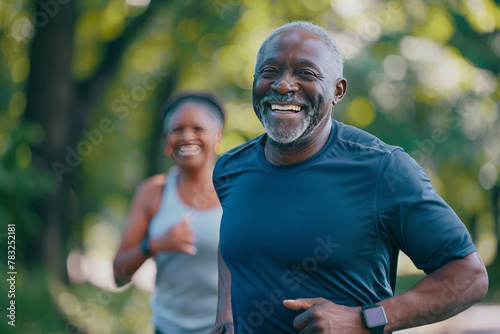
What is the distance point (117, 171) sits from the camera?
14547 millimetres

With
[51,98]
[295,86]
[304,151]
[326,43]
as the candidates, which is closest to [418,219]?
[304,151]

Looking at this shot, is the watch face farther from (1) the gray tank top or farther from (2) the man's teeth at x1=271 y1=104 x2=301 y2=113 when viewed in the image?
(1) the gray tank top

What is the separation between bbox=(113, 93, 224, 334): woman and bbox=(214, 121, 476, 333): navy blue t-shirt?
4.35 ft

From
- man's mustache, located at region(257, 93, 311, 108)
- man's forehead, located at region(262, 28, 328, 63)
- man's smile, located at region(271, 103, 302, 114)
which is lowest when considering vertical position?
man's smile, located at region(271, 103, 302, 114)

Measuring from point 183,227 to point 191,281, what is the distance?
323 mm

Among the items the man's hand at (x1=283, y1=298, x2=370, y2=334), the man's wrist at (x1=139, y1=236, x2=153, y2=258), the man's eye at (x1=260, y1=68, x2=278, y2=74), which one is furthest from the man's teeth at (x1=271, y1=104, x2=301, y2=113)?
the man's wrist at (x1=139, y1=236, x2=153, y2=258)

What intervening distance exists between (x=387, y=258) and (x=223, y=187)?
30.4 inches

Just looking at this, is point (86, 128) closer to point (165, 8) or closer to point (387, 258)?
point (165, 8)

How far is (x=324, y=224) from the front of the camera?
220 centimetres

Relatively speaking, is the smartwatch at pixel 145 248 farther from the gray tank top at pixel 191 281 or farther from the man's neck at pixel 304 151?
the man's neck at pixel 304 151

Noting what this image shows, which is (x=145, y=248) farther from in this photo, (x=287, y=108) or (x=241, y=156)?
(x=287, y=108)

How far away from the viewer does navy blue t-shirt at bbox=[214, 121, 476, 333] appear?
206cm

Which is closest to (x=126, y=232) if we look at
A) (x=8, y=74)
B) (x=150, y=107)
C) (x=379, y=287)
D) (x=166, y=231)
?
(x=166, y=231)

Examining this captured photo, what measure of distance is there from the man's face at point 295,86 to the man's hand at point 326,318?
0.59 meters
